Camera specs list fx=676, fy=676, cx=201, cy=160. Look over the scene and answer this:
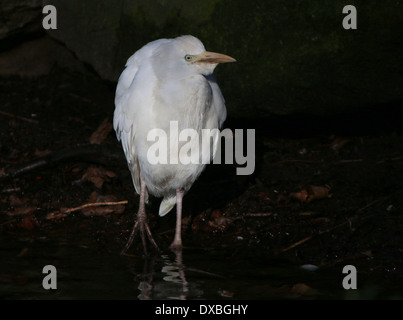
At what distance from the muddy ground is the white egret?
17.6 inches

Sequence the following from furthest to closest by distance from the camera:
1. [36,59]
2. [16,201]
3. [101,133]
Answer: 1. [36,59]
2. [101,133]
3. [16,201]

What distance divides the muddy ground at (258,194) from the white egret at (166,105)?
45 cm

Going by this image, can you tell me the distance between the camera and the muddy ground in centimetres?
493

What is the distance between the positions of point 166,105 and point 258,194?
4.62 feet

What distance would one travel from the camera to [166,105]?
15.9 feet

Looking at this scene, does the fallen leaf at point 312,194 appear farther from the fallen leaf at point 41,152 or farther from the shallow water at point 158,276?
the fallen leaf at point 41,152

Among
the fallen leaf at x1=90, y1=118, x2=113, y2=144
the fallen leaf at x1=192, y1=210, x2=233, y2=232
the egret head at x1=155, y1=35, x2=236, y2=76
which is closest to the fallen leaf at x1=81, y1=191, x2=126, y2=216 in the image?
the fallen leaf at x1=192, y1=210, x2=233, y2=232

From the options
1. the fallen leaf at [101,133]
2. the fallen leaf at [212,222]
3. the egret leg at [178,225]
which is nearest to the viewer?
the egret leg at [178,225]

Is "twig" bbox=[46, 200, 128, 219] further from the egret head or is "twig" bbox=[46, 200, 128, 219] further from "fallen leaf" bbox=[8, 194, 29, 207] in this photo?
the egret head

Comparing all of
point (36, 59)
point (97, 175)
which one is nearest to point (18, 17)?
point (36, 59)

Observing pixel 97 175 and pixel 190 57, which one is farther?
pixel 97 175

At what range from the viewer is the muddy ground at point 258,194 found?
493cm

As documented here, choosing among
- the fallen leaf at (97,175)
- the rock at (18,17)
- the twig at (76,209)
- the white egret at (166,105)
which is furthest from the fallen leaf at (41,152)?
the rock at (18,17)

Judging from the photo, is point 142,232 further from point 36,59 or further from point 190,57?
point 36,59
